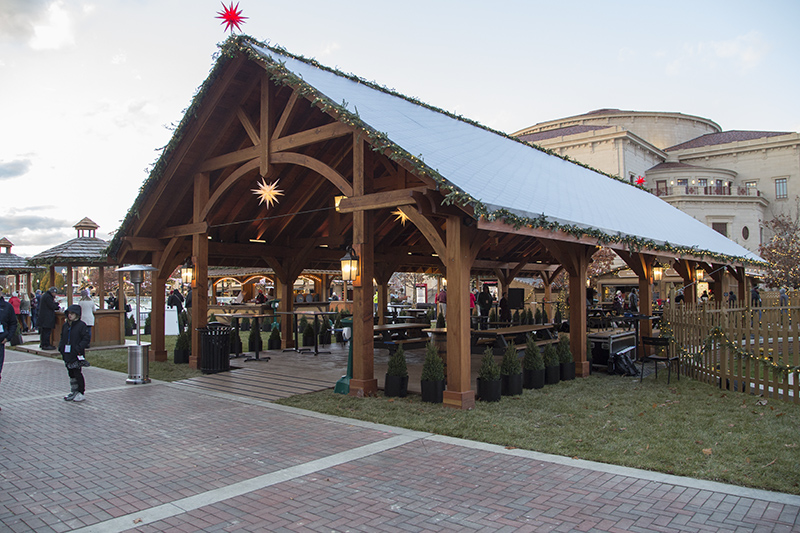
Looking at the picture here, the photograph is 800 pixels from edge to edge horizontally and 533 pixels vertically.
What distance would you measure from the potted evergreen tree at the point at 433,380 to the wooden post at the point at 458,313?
0.32m

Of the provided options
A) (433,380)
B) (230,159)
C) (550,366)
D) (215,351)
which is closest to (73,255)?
(215,351)

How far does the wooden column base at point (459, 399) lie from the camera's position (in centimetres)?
801

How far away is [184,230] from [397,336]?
647 centimetres

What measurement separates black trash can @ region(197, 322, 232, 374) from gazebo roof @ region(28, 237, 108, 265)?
717cm

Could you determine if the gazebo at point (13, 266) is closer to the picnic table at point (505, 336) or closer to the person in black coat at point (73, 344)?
the person in black coat at point (73, 344)

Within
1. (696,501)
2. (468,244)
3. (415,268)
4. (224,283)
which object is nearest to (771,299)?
(415,268)

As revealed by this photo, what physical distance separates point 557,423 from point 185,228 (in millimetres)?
9320

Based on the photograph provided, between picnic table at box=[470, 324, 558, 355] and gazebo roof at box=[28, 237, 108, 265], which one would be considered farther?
gazebo roof at box=[28, 237, 108, 265]

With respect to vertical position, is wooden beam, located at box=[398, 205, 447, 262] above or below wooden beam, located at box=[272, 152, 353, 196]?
below

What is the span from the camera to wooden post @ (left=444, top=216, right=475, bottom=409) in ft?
26.1

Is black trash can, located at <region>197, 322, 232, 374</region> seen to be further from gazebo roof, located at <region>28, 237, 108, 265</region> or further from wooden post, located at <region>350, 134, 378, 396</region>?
gazebo roof, located at <region>28, 237, 108, 265</region>

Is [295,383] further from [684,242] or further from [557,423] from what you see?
[684,242]

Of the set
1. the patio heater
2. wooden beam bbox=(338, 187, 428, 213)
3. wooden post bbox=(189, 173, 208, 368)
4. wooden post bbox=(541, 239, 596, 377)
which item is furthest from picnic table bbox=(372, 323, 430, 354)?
the patio heater

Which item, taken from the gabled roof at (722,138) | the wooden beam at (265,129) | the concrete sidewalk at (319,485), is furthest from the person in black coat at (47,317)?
the gabled roof at (722,138)
